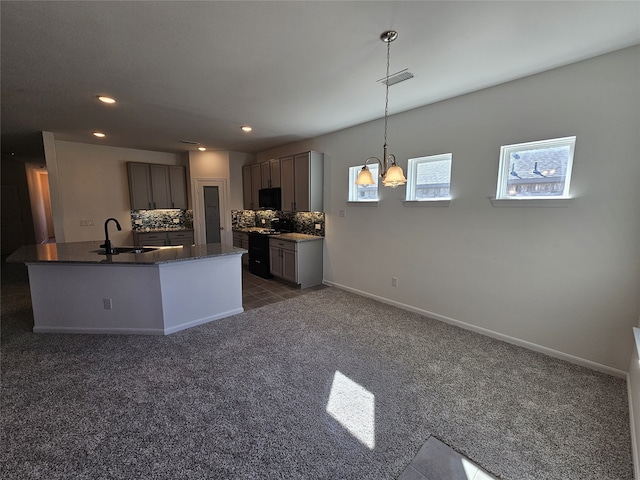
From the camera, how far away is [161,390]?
215 centimetres

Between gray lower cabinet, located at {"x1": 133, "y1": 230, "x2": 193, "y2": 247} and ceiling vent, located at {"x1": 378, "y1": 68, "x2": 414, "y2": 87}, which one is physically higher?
ceiling vent, located at {"x1": 378, "y1": 68, "x2": 414, "y2": 87}

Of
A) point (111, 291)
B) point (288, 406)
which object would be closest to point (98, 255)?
point (111, 291)

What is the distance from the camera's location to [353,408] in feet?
6.52

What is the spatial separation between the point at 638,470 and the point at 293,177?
4872 mm

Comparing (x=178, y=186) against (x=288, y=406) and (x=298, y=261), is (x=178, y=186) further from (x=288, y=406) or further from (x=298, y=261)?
(x=288, y=406)

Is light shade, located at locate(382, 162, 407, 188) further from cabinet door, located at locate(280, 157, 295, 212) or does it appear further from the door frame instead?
the door frame

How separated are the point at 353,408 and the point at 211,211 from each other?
5.69 m

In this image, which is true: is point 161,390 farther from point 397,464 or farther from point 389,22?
point 389,22

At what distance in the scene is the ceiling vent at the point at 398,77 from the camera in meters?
2.53

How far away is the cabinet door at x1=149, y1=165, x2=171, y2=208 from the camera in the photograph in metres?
6.23

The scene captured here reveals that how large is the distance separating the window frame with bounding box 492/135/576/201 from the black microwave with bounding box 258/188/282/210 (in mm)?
3767

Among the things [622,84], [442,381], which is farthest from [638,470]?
[622,84]

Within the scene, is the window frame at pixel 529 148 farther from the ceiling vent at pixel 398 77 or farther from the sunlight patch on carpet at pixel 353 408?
the sunlight patch on carpet at pixel 353 408

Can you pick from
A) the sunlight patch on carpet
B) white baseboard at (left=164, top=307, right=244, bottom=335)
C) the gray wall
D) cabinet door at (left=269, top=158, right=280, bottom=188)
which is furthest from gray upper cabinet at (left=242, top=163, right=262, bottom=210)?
the sunlight patch on carpet
